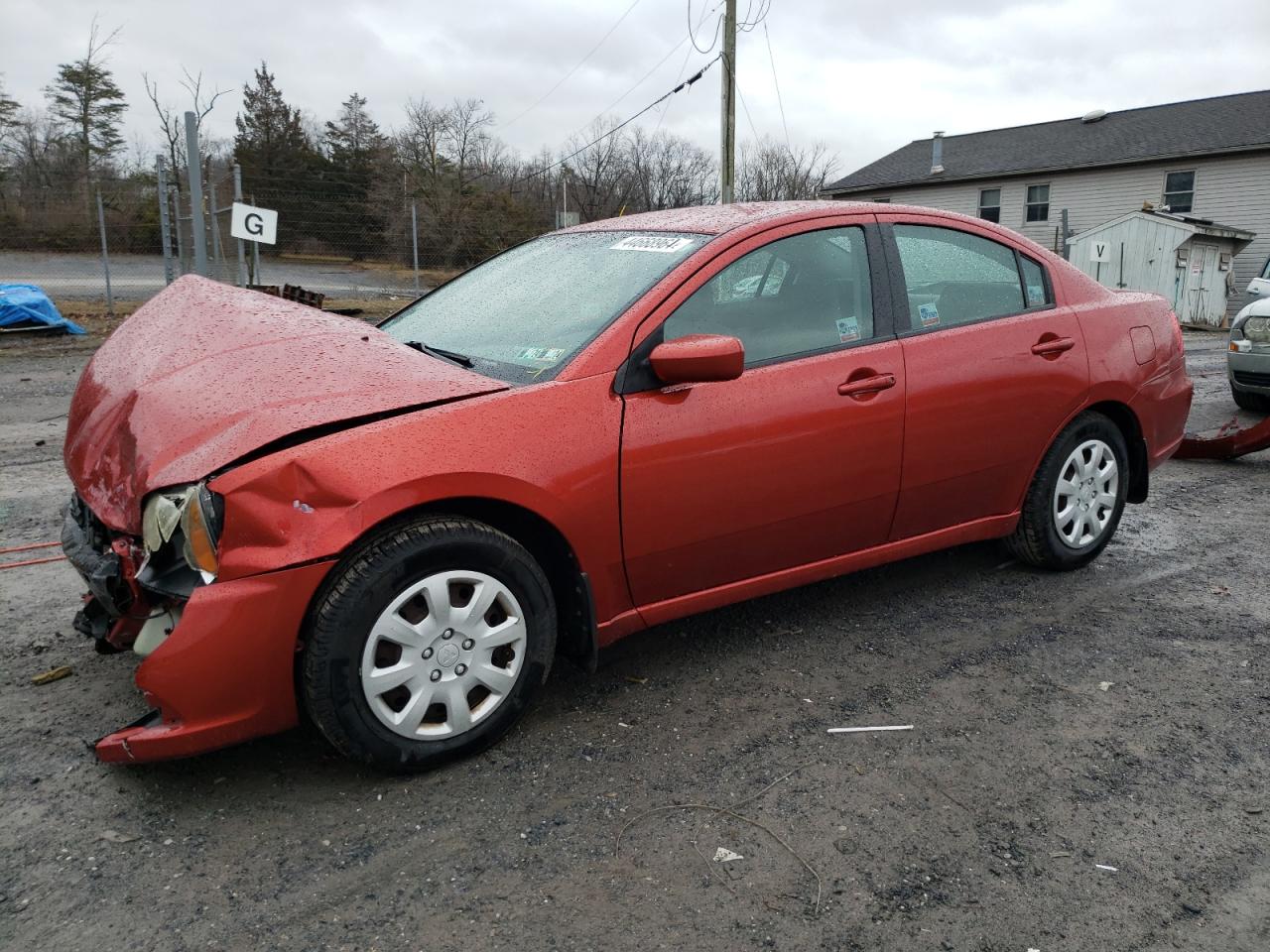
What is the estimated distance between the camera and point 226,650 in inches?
95.7

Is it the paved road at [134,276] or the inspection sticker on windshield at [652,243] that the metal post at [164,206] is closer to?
the paved road at [134,276]

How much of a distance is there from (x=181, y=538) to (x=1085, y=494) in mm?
3631

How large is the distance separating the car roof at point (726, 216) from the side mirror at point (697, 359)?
1.93 ft

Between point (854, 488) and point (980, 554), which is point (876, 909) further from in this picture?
point (980, 554)

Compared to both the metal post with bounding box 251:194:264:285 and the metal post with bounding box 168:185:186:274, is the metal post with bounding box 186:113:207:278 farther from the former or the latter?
the metal post with bounding box 168:185:186:274

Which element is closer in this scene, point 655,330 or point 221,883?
point 221,883

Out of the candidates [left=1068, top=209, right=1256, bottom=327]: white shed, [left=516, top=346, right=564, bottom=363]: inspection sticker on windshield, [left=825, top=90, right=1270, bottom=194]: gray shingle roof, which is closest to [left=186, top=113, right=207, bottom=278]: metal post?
[left=516, top=346, right=564, bottom=363]: inspection sticker on windshield

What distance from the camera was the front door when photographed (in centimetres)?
305

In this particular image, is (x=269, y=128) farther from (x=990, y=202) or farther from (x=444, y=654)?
(x=444, y=654)

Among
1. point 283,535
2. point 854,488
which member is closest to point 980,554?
point 854,488

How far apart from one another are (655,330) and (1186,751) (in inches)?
79.6

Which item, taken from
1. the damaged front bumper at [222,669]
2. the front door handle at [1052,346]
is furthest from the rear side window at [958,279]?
the damaged front bumper at [222,669]

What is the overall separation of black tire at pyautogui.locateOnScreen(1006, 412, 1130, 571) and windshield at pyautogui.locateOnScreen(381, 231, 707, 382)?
1.87m

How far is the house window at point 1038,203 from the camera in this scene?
32.4 metres
